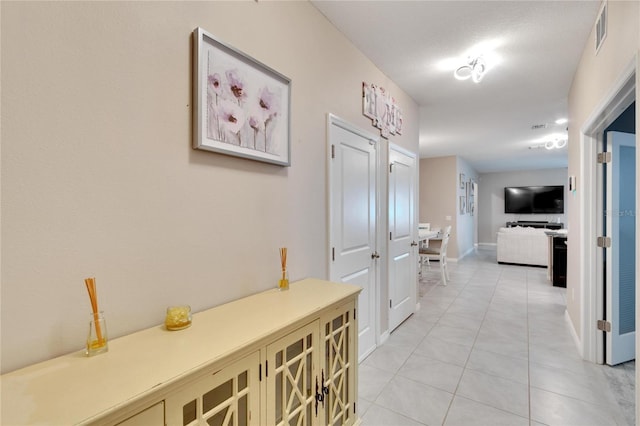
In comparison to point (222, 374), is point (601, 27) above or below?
above

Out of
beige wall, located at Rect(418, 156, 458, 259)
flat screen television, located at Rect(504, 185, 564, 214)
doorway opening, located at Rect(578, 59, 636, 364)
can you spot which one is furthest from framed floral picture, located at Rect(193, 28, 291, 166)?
flat screen television, located at Rect(504, 185, 564, 214)

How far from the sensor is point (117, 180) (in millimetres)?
1062

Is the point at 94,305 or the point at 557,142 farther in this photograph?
the point at 557,142

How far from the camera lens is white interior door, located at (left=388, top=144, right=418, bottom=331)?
3127 mm

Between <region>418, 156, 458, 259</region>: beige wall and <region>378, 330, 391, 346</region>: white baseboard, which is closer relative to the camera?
<region>378, 330, 391, 346</region>: white baseboard

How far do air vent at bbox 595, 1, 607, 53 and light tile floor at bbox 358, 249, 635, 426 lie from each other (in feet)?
7.87

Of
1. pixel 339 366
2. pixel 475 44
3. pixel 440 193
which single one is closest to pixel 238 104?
pixel 339 366

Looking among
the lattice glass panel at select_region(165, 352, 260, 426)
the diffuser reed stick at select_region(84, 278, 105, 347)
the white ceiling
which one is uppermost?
the white ceiling

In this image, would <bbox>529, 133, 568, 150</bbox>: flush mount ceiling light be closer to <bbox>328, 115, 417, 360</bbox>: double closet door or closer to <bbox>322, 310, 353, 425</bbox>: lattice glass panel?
<bbox>328, 115, 417, 360</bbox>: double closet door

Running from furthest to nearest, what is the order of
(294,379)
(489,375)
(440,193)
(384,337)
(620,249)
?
1. (440,193)
2. (384,337)
3. (620,249)
4. (489,375)
5. (294,379)

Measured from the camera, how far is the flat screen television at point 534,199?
Answer: 9477mm

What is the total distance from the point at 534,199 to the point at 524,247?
4142 millimetres

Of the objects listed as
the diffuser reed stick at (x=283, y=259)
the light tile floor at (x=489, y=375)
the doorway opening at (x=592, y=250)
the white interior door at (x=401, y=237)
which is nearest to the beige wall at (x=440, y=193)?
the light tile floor at (x=489, y=375)

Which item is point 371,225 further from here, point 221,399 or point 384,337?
point 221,399
